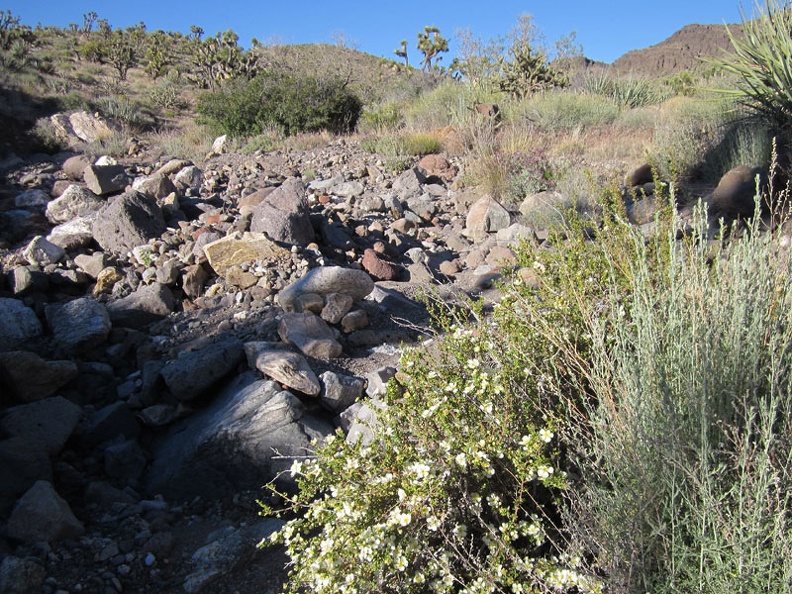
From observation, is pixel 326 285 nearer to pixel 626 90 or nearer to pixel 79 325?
pixel 79 325

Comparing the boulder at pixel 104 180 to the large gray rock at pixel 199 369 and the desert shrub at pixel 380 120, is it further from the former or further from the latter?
the desert shrub at pixel 380 120

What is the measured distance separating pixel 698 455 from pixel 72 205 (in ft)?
26.8

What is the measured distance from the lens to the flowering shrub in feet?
6.93

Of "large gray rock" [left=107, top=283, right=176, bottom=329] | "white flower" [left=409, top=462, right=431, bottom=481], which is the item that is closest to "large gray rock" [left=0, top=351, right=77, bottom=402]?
"large gray rock" [left=107, top=283, right=176, bottom=329]

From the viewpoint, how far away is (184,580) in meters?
3.04

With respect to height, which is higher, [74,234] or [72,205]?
[72,205]

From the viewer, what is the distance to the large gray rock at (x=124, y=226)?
22.1 feet

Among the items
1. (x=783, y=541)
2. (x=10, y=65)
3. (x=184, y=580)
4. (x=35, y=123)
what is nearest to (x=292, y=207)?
(x=184, y=580)

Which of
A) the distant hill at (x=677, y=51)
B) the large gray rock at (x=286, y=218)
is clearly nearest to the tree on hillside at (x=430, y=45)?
the distant hill at (x=677, y=51)

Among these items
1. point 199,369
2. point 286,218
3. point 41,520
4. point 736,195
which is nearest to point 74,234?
point 286,218

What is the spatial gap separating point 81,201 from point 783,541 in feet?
27.7

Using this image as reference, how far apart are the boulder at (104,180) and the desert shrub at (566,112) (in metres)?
7.35

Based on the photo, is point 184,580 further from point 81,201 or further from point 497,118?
point 497,118

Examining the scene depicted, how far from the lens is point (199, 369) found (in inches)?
173
